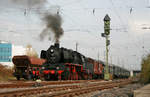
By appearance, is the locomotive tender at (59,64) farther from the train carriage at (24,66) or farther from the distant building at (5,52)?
the distant building at (5,52)

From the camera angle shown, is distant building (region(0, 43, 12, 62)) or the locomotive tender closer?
the locomotive tender

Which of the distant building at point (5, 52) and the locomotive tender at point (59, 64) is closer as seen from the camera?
the locomotive tender at point (59, 64)

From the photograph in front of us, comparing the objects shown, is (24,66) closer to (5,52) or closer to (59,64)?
(59,64)

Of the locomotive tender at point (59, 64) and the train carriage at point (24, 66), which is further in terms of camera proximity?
the train carriage at point (24, 66)

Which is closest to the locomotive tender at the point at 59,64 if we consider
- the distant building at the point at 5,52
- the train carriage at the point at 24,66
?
the train carriage at the point at 24,66

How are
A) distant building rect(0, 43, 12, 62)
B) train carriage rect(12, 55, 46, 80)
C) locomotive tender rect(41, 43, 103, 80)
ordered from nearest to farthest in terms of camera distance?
locomotive tender rect(41, 43, 103, 80) → train carriage rect(12, 55, 46, 80) → distant building rect(0, 43, 12, 62)

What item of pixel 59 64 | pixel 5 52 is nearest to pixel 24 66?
pixel 59 64

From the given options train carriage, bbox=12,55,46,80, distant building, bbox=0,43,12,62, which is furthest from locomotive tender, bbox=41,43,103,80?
distant building, bbox=0,43,12,62

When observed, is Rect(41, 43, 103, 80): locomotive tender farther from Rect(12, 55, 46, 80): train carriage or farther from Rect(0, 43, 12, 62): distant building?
Rect(0, 43, 12, 62): distant building

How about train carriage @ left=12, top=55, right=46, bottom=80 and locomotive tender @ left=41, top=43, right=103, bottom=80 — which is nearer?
locomotive tender @ left=41, top=43, right=103, bottom=80

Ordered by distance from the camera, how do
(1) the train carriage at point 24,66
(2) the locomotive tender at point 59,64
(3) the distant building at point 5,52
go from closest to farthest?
(2) the locomotive tender at point 59,64
(1) the train carriage at point 24,66
(3) the distant building at point 5,52

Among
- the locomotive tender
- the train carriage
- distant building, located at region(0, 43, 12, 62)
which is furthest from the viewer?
distant building, located at region(0, 43, 12, 62)

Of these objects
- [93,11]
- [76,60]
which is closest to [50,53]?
[76,60]

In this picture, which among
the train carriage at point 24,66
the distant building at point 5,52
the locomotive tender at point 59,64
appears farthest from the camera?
the distant building at point 5,52
